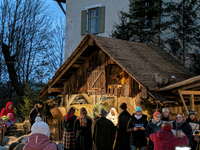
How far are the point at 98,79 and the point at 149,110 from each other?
2.71 m

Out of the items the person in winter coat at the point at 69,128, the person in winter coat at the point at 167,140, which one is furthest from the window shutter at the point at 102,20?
the person in winter coat at the point at 167,140

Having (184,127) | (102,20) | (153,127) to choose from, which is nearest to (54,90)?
(153,127)

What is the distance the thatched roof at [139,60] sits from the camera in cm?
1119

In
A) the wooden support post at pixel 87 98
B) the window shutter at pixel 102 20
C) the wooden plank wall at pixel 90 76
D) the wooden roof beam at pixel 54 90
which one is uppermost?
the window shutter at pixel 102 20

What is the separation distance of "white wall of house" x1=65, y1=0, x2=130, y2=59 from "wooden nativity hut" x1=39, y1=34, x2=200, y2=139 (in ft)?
16.4

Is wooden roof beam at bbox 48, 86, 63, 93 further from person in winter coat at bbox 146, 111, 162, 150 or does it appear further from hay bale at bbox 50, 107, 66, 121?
person in winter coat at bbox 146, 111, 162, 150

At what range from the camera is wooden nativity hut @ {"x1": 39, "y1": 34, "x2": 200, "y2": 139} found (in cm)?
1089

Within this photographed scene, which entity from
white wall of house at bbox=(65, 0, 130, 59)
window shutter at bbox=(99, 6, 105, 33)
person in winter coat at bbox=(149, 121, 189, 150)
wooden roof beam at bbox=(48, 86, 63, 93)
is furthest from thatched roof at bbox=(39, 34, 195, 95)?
window shutter at bbox=(99, 6, 105, 33)

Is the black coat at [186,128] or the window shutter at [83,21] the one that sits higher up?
the window shutter at [83,21]

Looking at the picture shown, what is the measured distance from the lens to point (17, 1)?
26297 mm

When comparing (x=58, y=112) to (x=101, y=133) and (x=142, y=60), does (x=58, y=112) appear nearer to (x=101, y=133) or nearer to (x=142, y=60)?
(x=142, y=60)

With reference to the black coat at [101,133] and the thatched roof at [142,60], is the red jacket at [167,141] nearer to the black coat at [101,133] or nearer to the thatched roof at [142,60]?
the black coat at [101,133]

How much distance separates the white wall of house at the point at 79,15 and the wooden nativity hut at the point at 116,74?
4994 millimetres

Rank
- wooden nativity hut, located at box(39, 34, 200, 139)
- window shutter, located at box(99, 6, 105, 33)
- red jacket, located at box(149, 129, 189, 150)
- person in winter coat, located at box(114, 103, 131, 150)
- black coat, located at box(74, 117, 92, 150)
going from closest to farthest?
red jacket, located at box(149, 129, 189, 150)
person in winter coat, located at box(114, 103, 131, 150)
black coat, located at box(74, 117, 92, 150)
wooden nativity hut, located at box(39, 34, 200, 139)
window shutter, located at box(99, 6, 105, 33)
